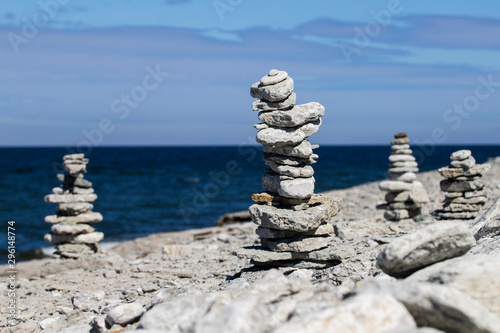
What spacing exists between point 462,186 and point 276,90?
7.10 meters

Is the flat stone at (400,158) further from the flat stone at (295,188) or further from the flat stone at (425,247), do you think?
the flat stone at (425,247)

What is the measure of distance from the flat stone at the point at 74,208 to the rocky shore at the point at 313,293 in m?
2.02

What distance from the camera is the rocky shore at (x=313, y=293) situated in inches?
184

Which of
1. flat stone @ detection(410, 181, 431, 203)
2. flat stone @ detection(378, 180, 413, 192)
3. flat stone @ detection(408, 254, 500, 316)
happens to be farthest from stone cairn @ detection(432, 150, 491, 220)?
flat stone @ detection(408, 254, 500, 316)

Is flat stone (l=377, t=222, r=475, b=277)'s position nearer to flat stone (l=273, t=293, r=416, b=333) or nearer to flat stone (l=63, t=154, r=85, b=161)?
flat stone (l=273, t=293, r=416, b=333)

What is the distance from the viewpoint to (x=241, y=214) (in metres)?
21.5

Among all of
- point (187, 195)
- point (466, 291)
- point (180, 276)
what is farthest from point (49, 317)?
point (187, 195)

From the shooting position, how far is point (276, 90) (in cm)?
942

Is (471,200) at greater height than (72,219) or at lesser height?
lesser

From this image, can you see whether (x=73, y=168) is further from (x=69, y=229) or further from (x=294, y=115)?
(x=294, y=115)

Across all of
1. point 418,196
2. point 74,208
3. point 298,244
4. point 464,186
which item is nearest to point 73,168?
point 74,208

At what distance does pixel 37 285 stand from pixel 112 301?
11.1 feet

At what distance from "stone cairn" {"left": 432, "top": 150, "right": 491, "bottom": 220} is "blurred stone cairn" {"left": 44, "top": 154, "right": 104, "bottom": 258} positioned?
900 centimetres

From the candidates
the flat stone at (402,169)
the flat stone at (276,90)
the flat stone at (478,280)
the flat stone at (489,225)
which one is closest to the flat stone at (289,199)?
the flat stone at (276,90)
